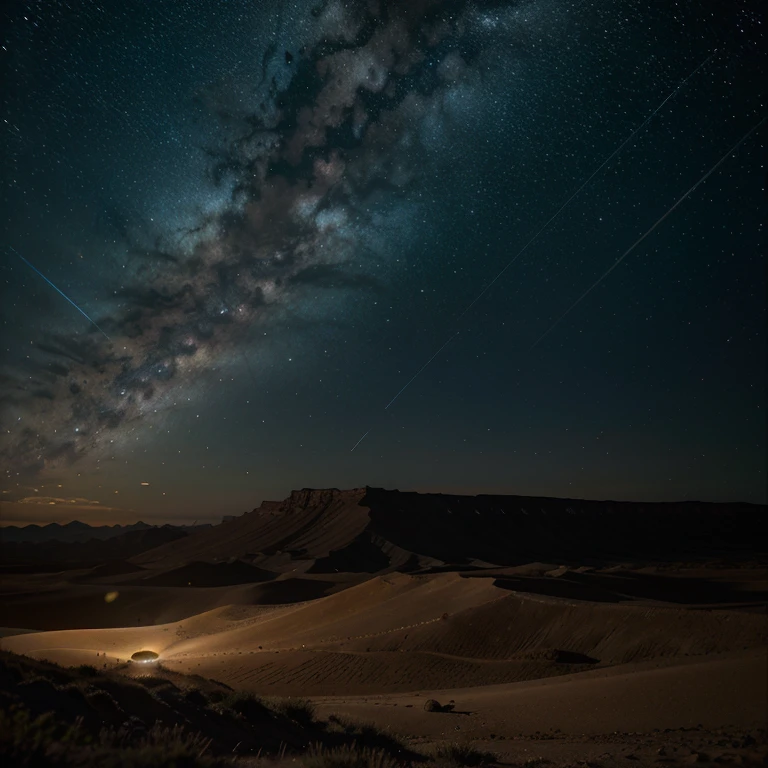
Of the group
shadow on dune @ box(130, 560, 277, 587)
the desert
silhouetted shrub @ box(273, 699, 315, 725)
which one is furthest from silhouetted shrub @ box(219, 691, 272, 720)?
shadow on dune @ box(130, 560, 277, 587)

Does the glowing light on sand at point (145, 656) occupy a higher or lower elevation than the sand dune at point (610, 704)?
lower

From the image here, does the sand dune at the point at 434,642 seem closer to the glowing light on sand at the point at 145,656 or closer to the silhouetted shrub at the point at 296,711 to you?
the glowing light on sand at the point at 145,656

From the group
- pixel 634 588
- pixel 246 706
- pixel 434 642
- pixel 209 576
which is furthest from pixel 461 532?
pixel 246 706

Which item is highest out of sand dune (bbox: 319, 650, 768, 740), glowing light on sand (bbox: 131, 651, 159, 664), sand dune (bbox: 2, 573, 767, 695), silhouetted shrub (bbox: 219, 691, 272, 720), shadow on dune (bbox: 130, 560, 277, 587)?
silhouetted shrub (bbox: 219, 691, 272, 720)

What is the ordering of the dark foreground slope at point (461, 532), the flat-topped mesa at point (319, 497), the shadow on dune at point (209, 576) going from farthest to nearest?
1. the flat-topped mesa at point (319, 497)
2. the dark foreground slope at point (461, 532)
3. the shadow on dune at point (209, 576)

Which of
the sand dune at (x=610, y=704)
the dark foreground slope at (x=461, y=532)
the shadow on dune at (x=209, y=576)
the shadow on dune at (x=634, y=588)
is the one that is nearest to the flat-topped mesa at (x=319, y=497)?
the dark foreground slope at (x=461, y=532)

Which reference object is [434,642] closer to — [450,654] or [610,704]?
[450,654]

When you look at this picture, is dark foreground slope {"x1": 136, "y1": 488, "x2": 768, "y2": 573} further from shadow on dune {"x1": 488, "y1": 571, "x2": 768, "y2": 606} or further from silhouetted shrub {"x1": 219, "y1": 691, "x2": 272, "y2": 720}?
silhouetted shrub {"x1": 219, "y1": 691, "x2": 272, "y2": 720}

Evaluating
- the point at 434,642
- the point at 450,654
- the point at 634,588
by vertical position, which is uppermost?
the point at 634,588

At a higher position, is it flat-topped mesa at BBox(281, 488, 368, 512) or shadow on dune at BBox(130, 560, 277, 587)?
flat-topped mesa at BBox(281, 488, 368, 512)
